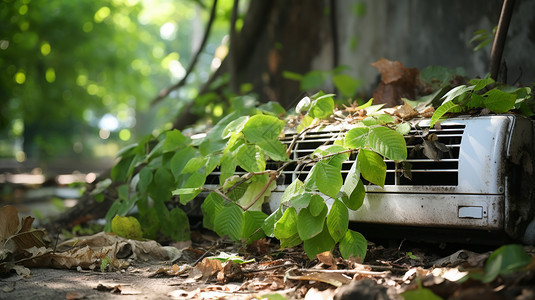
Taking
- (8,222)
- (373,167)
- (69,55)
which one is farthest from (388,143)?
→ (69,55)

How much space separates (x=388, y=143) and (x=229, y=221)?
0.77m

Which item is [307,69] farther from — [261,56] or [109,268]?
[109,268]

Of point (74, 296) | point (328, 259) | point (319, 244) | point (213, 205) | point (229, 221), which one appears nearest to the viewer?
point (74, 296)

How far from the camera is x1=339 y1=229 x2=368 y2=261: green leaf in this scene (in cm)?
190

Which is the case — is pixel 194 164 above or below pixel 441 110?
below

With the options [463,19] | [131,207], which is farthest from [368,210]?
[463,19]

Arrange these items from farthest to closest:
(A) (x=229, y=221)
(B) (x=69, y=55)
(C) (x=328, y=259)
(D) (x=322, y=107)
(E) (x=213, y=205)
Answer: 1. (B) (x=69, y=55)
2. (D) (x=322, y=107)
3. (E) (x=213, y=205)
4. (A) (x=229, y=221)
5. (C) (x=328, y=259)

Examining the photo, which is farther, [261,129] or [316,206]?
[261,129]

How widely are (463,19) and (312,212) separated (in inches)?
84.4

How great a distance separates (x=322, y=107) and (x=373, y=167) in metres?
0.55

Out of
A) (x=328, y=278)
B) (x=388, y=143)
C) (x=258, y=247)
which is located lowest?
(x=258, y=247)

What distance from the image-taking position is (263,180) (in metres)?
2.30

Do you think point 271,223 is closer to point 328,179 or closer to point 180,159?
point 328,179

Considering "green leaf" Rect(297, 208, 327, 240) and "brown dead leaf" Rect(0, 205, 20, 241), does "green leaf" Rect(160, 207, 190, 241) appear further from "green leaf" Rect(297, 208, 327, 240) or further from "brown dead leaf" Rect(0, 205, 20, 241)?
"green leaf" Rect(297, 208, 327, 240)
